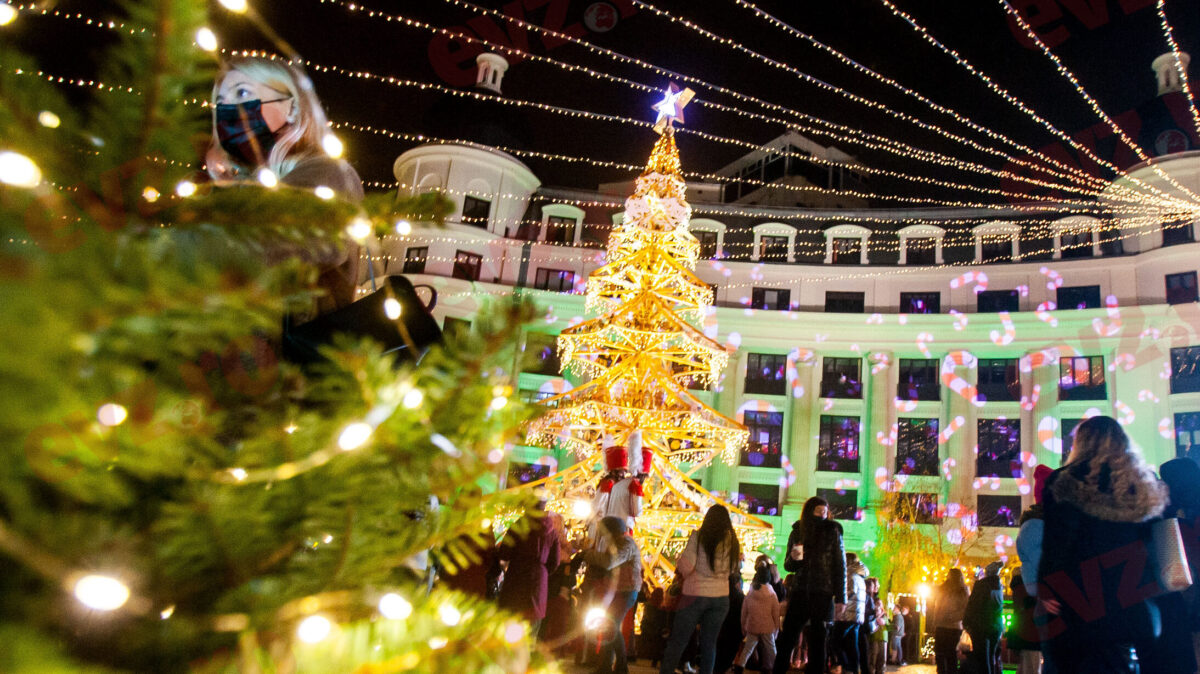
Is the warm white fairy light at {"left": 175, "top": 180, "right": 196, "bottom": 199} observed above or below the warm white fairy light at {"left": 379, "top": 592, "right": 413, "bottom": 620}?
above

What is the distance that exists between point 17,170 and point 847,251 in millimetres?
34051

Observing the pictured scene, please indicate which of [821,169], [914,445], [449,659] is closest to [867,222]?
[821,169]

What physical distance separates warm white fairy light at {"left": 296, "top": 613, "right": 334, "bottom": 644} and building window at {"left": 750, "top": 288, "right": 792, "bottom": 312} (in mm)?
32274

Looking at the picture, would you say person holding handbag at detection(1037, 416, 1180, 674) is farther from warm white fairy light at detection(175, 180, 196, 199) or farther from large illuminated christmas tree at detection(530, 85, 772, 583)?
large illuminated christmas tree at detection(530, 85, 772, 583)

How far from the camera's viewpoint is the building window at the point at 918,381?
30.8 meters

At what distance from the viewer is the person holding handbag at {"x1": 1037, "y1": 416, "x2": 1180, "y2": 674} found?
3.66m

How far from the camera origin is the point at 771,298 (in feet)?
106

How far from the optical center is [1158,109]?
2928cm

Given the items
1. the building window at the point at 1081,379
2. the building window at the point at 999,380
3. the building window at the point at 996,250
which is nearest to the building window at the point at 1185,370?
the building window at the point at 1081,379

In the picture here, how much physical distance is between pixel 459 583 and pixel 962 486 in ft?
→ 92.1

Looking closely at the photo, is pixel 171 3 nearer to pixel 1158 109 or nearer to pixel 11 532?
pixel 11 532

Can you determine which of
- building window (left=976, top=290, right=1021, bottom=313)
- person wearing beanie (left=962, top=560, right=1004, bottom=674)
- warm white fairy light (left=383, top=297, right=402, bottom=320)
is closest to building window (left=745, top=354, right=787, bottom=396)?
building window (left=976, top=290, right=1021, bottom=313)

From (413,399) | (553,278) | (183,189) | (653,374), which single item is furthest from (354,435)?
(553,278)

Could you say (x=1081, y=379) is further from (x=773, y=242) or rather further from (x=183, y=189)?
(x=183, y=189)
